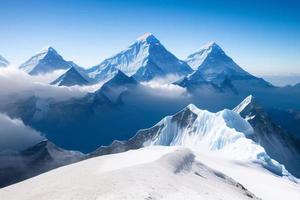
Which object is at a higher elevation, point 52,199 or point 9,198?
point 52,199

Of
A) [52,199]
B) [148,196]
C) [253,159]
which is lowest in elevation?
[253,159]

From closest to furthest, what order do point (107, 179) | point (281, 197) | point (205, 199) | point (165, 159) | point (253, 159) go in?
point (205, 199) < point (107, 179) < point (165, 159) < point (281, 197) < point (253, 159)

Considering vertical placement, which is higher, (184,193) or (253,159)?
(184,193)

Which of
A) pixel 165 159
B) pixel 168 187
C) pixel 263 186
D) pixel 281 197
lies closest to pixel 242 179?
pixel 263 186

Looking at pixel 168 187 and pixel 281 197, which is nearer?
pixel 168 187

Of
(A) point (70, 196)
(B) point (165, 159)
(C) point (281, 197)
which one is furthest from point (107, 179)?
(C) point (281, 197)

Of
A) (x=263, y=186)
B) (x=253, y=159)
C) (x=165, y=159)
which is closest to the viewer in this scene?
(x=165, y=159)

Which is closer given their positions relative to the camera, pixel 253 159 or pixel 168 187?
pixel 168 187

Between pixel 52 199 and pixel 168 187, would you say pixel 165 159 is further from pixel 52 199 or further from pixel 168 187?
pixel 52 199

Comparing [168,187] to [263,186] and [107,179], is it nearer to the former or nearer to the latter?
[107,179]
